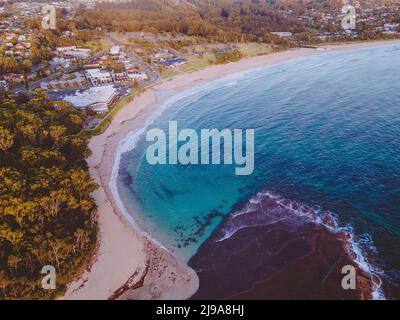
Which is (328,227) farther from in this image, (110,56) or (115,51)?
(115,51)

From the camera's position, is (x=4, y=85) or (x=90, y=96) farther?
(x=4, y=85)

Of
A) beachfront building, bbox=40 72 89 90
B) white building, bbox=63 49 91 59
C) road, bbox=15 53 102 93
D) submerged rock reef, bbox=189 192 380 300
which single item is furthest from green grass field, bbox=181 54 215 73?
submerged rock reef, bbox=189 192 380 300

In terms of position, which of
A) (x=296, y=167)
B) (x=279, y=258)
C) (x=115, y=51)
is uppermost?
(x=115, y=51)

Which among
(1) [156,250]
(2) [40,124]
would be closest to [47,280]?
(1) [156,250]

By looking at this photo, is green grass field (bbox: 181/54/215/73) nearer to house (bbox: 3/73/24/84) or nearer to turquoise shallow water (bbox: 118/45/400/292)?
turquoise shallow water (bbox: 118/45/400/292)

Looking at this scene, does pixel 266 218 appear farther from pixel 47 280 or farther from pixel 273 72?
pixel 273 72

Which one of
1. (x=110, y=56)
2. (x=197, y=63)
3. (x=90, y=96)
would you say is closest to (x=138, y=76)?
(x=90, y=96)
